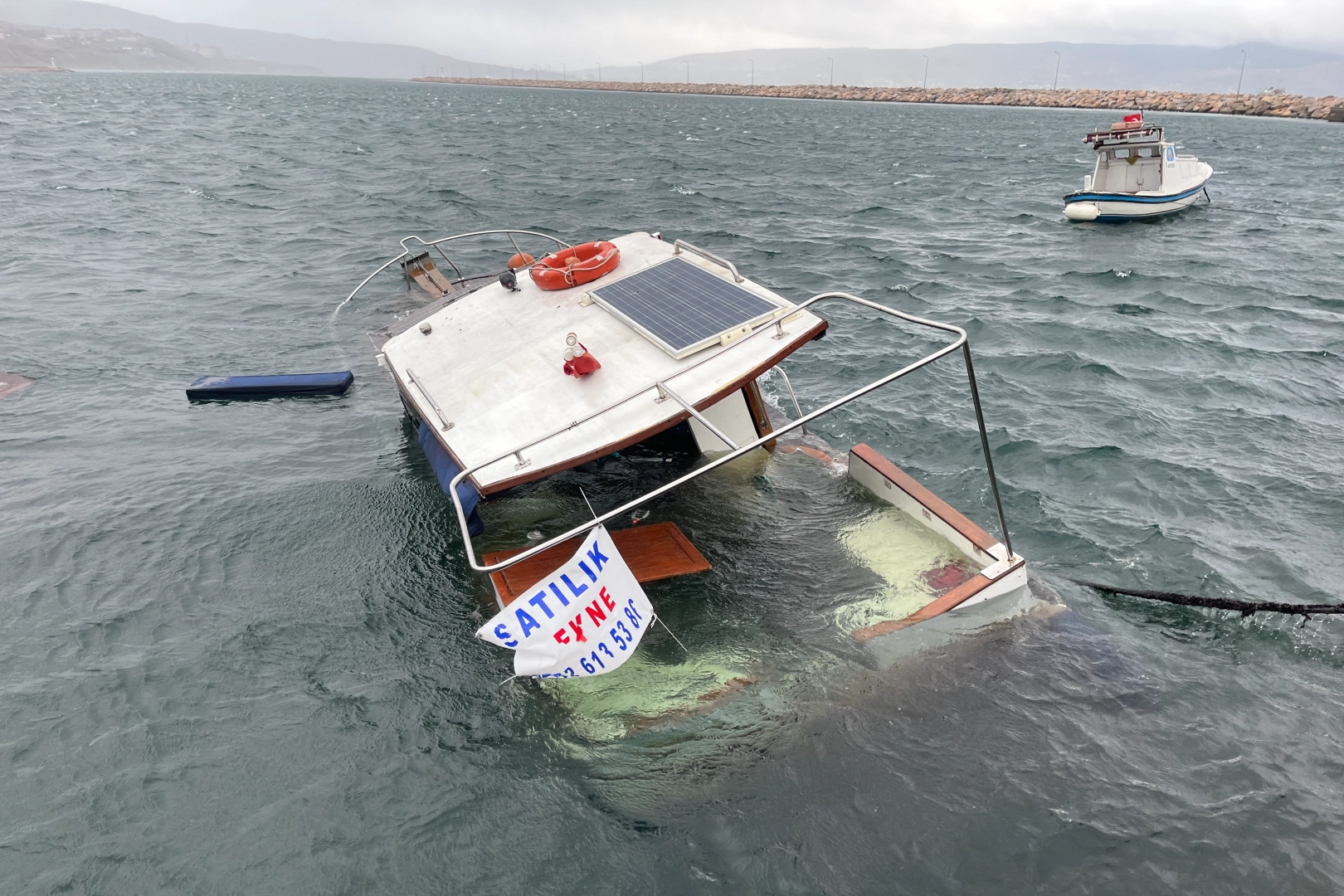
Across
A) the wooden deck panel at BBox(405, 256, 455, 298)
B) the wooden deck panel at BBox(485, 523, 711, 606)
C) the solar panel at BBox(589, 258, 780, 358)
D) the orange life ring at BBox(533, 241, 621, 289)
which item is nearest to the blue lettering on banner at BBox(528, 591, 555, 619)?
the wooden deck panel at BBox(485, 523, 711, 606)

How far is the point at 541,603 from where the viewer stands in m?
8.48

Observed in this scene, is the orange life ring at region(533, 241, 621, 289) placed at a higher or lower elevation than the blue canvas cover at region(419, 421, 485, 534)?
higher

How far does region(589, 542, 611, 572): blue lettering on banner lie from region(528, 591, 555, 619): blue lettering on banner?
0.69 m

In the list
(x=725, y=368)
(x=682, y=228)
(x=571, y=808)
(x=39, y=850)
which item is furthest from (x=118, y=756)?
(x=682, y=228)

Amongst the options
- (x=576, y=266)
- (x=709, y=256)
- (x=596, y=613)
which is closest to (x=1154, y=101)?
(x=709, y=256)

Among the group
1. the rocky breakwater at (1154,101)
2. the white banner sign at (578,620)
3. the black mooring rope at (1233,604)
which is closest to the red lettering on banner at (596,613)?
the white banner sign at (578,620)

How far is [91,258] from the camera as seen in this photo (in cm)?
2981

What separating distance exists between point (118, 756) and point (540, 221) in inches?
1269

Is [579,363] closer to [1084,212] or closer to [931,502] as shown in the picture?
[931,502]

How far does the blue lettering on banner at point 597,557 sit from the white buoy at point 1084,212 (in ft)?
131

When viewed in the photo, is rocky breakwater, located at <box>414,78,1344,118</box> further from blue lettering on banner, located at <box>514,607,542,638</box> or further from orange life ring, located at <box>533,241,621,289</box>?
blue lettering on banner, located at <box>514,607,542,638</box>

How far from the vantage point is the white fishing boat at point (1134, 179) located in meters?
39.6

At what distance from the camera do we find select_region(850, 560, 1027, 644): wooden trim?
10352 millimetres

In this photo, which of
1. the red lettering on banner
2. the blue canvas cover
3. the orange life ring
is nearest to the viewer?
the red lettering on banner
